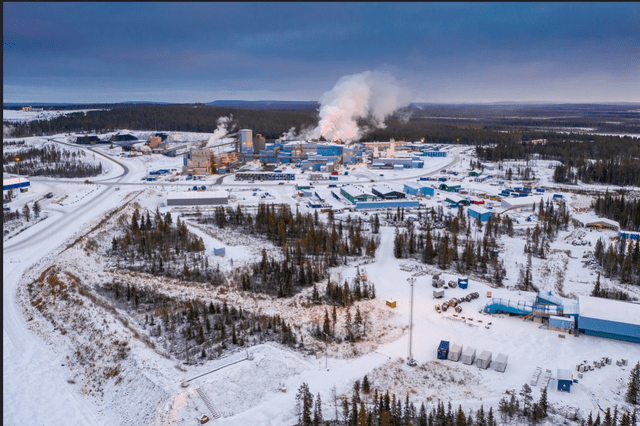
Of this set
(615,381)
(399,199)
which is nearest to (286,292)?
(615,381)

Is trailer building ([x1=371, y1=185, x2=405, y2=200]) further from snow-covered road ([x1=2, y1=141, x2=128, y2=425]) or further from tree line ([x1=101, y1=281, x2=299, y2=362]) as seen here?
snow-covered road ([x1=2, y1=141, x2=128, y2=425])

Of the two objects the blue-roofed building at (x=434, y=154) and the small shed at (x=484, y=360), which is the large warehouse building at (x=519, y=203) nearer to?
the small shed at (x=484, y=360)

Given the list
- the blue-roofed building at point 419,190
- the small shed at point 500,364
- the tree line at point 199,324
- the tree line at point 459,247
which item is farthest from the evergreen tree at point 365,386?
the blue-roofed building at point 419,190

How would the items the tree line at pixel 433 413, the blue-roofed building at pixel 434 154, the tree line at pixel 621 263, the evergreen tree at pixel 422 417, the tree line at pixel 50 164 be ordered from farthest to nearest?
the blue-roofed building at pixel 434 154 → the tree line at pixel 50 164 → the tree line at pixel 621 263 → the evergreen tree at pixel 422 417 → the tree line at pixel 433 413

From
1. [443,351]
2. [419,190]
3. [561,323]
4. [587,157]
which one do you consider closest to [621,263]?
[561,323]

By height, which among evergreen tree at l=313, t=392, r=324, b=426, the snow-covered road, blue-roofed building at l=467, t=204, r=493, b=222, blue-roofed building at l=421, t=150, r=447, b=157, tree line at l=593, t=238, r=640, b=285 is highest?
blue-roofed building at l=421, t=150, r=447, b=157

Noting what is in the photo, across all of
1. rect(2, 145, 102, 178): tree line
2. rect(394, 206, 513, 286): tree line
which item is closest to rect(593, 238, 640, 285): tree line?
rect(394, 206, 513, 286): tree line
